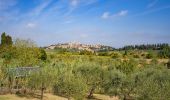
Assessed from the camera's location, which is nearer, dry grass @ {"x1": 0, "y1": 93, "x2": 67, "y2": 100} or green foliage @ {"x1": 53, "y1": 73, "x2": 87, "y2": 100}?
green foliage @ {"x1": 53, "y1": 73, "x2": 87, "y2": 100}

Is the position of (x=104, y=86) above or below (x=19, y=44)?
below

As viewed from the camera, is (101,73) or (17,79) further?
(101,73)

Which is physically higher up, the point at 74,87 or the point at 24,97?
the point at 74,87

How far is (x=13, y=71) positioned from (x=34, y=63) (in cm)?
969

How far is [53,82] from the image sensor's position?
1652 inches

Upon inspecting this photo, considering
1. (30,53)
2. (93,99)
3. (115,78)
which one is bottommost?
(93,99)

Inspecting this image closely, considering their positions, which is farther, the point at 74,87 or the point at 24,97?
the point at 24,97

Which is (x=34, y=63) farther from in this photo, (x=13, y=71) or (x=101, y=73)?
(x=101, y=73)

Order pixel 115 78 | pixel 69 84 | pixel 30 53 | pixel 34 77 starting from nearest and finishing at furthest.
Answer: pixel 69 84
pixel 34 77
pixel 115 78
pixel 30 53

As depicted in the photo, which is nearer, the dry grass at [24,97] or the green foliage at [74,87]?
the green foliage at [74,87]

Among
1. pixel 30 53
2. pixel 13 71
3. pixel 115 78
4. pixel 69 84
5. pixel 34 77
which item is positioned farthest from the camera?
pixel 30 53

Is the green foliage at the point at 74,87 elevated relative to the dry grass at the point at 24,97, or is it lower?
elevated

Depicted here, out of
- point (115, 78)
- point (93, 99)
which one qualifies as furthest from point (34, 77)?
point (115, 78)

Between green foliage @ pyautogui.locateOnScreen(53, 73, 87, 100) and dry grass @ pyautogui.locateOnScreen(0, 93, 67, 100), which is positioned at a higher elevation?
green foliage @ pyautogui.locateOnScreen(53, 73, 87, 100)
